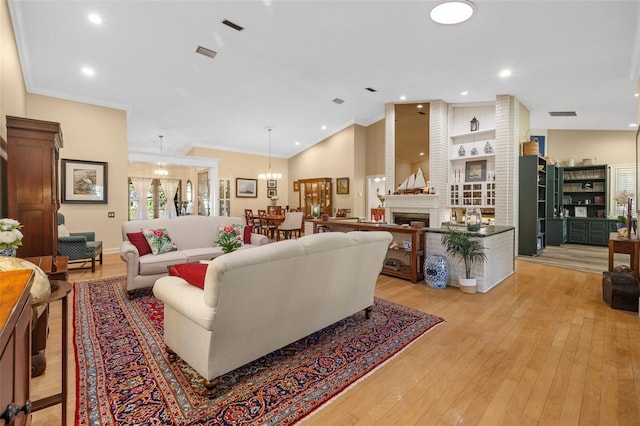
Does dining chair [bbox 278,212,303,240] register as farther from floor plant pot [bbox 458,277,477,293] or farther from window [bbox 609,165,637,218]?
window [bbox 609,165,637,218]

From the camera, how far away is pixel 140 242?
3.89 m

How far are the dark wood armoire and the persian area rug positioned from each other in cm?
97

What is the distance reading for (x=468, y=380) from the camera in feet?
6.50

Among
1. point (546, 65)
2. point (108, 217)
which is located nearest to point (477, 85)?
point (546, 65)

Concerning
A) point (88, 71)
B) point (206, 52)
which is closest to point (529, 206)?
point (206, 52)

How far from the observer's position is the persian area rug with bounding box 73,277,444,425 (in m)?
1.66

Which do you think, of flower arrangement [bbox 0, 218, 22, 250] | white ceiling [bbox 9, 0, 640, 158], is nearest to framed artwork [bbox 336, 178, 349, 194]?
white ceiling [bbox 9, 0, 640, 158]

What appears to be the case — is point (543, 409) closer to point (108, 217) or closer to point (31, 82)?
point (108, 217)

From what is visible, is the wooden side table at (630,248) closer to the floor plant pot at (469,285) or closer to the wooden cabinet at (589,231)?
the floor plant pot at (469,285)

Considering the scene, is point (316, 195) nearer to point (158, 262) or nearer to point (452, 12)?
point (158, 262)

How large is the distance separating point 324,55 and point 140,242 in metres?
3.93

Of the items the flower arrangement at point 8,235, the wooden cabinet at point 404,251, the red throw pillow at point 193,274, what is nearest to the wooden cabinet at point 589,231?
the wooden cabinet at point 404,251

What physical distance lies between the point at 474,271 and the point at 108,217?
688 cm

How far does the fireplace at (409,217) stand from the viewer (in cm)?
697
